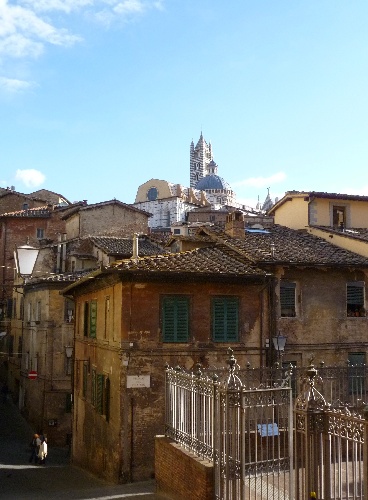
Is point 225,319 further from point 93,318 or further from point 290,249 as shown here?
point 93,318

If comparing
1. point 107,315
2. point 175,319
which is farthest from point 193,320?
point 107,315

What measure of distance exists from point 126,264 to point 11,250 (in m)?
36.2

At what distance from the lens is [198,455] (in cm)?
1168

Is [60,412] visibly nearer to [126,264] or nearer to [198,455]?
[126,264]

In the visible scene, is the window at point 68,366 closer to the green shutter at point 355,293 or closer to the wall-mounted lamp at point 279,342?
the wall-mounted lamp at point 279,342

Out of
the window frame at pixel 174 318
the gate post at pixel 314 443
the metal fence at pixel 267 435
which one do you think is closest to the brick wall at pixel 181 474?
the metal fence at pixel 267 435

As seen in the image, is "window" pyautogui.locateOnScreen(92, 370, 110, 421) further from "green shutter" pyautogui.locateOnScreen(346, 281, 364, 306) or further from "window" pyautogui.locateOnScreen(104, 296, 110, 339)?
"green shutter" pyautogui.locateOnScreen(346, 281, 364, 306)

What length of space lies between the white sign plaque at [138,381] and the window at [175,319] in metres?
1.34

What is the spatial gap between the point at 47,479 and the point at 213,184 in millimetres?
104824

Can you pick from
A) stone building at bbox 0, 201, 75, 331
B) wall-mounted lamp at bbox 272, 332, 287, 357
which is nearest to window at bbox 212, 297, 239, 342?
wall-mounted lamp at bbox 272, 332, 287, 357

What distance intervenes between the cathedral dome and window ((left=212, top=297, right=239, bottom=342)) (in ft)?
340

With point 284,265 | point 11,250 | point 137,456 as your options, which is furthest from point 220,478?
point 11,250

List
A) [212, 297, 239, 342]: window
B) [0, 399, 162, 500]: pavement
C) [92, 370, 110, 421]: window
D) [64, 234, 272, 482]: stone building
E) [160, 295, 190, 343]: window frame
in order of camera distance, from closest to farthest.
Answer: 1. [0, 399, 162, 500]: pavement
2. [64, 234, 272, 482]: stone building
3. [160, 295, 190, 343]: window frame
4. [212, 297, 239, 342]: window
5. [92, 370, 110, 421]: window

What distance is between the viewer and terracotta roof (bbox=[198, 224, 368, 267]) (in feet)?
70.2
